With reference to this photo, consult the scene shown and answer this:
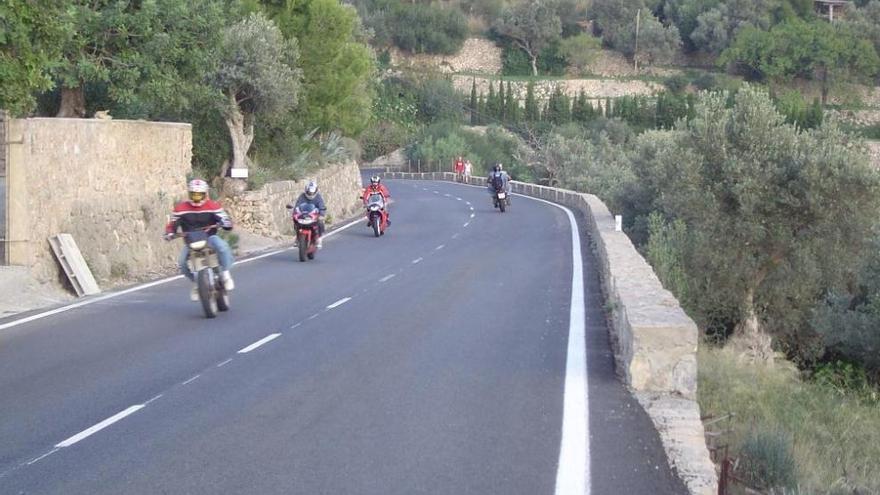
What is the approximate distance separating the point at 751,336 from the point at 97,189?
533 inches

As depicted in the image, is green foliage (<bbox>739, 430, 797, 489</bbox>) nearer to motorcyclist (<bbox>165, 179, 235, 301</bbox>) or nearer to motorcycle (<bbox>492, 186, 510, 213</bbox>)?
motorcyclist (<bbox>165, 179, 235, 301</bbox>)

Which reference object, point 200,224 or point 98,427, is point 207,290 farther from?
point 98,427

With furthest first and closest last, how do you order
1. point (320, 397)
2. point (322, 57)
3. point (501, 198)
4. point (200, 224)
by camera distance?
1. point (501, 198)
2. point (322, 57)
3. point (200, 224)
4. point (320, 397)

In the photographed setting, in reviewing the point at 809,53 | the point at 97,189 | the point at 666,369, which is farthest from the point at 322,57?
the point at 809,53

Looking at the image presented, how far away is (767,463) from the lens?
8.80 metres

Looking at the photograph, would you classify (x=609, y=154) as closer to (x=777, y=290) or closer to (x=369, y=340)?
(x=777, y=290)

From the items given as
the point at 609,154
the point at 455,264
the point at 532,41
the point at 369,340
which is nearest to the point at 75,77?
the point at 455,264

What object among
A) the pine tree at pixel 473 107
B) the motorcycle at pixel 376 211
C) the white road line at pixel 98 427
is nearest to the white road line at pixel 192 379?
the white road line at pixel 98 427

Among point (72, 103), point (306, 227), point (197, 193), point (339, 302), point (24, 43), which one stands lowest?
point (339, 302)

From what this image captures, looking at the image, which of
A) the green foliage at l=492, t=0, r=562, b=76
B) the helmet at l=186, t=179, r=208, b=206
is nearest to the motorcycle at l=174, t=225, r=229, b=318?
the helmet at l=186, t=179, r=208, b=206

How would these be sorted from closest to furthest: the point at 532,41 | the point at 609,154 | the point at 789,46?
the point at 609,154, the point at 789,46, the point at 532,41

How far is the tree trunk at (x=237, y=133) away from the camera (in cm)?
3198

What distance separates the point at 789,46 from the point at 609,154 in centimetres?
3409

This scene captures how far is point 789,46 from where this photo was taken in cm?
10388
